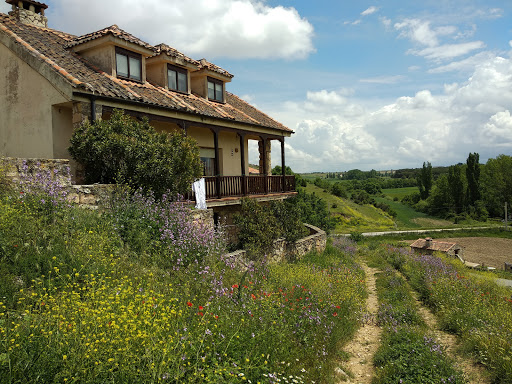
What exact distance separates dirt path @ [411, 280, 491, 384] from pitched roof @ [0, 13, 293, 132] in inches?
415

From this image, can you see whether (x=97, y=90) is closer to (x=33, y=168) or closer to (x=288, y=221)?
(x=33, y=168)

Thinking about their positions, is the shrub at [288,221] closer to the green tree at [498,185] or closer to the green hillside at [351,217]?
the green hillside at [351,217]

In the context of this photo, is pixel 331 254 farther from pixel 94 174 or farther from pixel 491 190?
pixel 491 190

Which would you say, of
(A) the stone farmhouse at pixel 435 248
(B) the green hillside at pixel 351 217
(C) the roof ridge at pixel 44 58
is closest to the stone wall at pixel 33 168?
(C) the roof ridge at pixel 44 58

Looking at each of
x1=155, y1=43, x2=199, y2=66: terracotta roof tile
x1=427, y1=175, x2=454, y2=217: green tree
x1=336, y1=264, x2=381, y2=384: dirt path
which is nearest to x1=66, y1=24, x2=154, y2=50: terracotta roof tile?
x1=155, y1=43, x2=199, y2=66: terracotta roof tile

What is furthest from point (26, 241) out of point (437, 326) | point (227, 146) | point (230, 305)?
point (227, 146)

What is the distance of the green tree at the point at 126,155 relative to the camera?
370 inches

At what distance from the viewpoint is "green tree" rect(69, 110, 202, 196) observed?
9.40 meters

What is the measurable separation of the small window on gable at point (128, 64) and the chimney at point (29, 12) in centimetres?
442

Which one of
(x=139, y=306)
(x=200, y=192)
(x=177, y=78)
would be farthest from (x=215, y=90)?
(x=139, y=306)

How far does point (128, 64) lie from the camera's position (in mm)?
13227

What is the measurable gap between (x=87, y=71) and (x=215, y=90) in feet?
23.9

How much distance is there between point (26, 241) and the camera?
18.0 feet

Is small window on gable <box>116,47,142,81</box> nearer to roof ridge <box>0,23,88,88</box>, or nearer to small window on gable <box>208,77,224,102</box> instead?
roof ridge <box>0,23,88,88</box>
